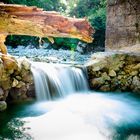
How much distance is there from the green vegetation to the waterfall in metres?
10.7

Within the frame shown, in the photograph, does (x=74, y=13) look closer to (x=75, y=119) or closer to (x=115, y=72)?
(x=115, y=72)

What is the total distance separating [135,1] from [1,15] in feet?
25.2

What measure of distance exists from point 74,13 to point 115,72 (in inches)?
673

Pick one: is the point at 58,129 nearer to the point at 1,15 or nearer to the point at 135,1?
the point at 1,15

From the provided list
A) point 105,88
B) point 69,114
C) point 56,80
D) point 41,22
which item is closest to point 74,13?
point 105,88

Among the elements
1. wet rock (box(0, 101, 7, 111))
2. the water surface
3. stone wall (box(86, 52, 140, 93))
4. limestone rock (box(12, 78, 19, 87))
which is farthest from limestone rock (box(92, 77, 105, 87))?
wet rock (box(0, 101, 7, 111))

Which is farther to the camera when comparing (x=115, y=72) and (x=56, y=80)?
(x=115, y=72)

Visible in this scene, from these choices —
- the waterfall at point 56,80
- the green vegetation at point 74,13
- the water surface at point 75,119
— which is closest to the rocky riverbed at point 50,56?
the green vegetation at point 74,13

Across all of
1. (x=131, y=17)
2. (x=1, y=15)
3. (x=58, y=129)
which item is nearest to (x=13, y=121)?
(x=58, y=129)

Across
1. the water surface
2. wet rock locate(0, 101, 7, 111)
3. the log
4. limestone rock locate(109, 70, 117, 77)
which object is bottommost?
the water surface

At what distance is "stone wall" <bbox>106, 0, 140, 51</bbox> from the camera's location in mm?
10430

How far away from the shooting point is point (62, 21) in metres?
3.51

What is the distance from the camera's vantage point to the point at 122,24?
1080 cm

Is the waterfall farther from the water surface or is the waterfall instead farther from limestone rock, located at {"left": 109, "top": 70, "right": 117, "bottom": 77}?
limestone rock, located at {"left": 109, "top": 70, "right": 117, "bottom": 77}
